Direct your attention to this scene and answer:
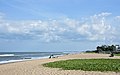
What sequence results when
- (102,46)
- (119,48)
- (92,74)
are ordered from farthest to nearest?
(102,46) < (119,48) < (92,74)

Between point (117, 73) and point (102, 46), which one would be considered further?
point (102, 46)

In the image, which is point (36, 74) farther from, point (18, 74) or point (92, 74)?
point (92, 74)

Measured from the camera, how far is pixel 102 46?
135875mm

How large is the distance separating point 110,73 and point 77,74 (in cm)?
250

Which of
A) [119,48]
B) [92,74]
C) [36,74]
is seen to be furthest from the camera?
[119,48]

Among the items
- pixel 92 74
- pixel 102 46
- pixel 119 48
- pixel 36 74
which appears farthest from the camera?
pixel 102 46

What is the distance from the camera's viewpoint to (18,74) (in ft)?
69.3

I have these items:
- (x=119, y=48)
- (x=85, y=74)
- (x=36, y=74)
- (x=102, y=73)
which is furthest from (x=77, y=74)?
(x=119, y=48)

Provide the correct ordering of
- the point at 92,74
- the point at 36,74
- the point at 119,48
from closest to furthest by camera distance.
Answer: the point at 92,74
the point at 36,74
the point at 119,48

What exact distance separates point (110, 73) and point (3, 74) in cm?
848

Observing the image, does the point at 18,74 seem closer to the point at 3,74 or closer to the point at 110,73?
the point at 3,74

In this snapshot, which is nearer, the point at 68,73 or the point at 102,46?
the point at 68,73

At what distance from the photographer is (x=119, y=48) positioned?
114m

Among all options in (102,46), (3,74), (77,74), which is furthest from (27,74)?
(102,46)
